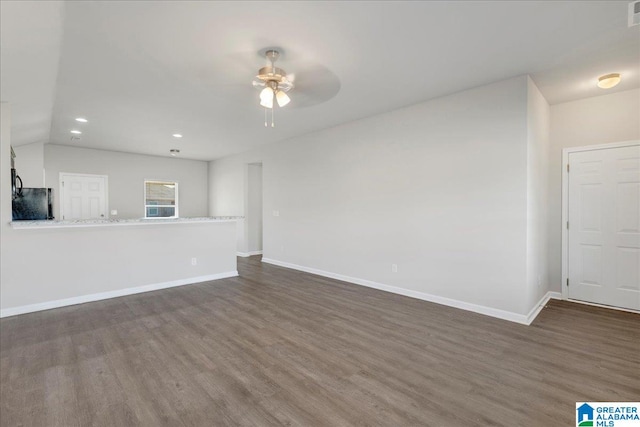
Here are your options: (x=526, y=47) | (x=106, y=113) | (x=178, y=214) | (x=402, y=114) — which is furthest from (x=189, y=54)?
(x=178, y=214)

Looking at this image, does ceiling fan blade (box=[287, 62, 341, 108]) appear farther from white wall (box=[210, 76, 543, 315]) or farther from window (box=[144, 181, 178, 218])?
window (box=[144, 181, 178, 218])

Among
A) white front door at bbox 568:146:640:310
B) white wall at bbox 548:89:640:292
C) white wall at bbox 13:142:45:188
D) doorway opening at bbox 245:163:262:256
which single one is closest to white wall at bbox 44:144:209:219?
white wall at bbox 13:142:45:188

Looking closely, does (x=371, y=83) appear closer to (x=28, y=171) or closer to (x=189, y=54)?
(x=189, y=54)

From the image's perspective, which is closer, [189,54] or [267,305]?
[189,54]

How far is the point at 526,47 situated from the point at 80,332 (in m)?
5.20

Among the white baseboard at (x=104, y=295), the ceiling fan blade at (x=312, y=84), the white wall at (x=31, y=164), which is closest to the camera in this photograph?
the ceiling fan blade at (x=312, y=84)

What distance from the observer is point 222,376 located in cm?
222

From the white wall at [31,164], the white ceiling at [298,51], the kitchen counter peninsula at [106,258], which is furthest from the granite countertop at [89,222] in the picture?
the white wall at [31,164]

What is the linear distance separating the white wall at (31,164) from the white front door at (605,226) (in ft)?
31.4

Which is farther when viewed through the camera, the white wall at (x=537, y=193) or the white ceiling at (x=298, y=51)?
the white wall at (x=537, y=193)

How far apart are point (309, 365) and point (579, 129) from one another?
183 inches

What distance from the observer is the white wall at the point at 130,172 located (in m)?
6.39

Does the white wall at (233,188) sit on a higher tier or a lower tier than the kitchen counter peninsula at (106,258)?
higher

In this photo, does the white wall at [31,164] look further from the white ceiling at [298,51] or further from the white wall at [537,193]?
the white wall at [537,193]
